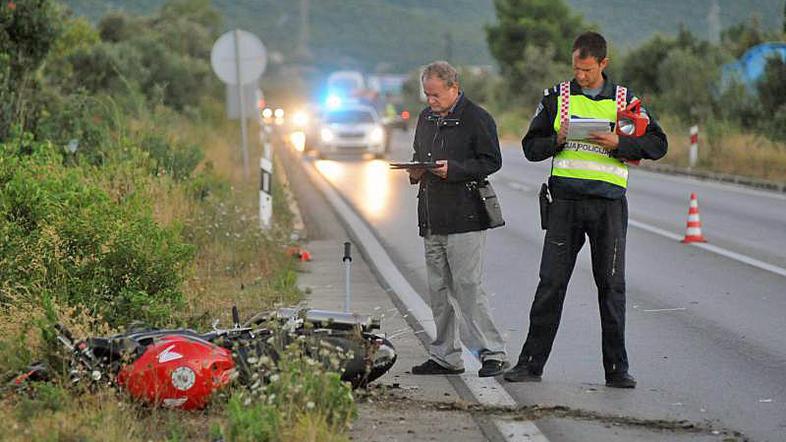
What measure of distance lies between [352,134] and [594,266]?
107 ft

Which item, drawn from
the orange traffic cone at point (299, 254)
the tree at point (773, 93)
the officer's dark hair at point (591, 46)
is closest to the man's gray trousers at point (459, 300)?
the officer's dark hair at point (591, 46)

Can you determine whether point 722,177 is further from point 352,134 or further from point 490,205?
point 490,205

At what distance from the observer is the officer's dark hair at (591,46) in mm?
8281

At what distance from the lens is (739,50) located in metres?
49.8

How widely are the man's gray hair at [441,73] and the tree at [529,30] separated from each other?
6479 cm

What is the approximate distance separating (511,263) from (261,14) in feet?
433

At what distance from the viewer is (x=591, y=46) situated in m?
8.29

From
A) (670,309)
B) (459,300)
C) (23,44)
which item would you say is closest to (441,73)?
(459,300)

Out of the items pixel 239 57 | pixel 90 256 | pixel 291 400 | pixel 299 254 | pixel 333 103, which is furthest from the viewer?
pixel 333 103

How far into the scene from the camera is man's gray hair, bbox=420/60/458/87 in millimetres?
8719

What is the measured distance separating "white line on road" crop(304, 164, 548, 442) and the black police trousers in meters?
0.42

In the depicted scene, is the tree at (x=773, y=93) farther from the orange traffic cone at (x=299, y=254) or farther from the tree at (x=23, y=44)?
the orange traffic cone at (x=299, y=254)

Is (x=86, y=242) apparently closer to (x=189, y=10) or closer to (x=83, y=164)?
(x=83, y=164)

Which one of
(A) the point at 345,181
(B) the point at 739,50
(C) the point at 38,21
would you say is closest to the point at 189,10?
(B) the point at 739,50
